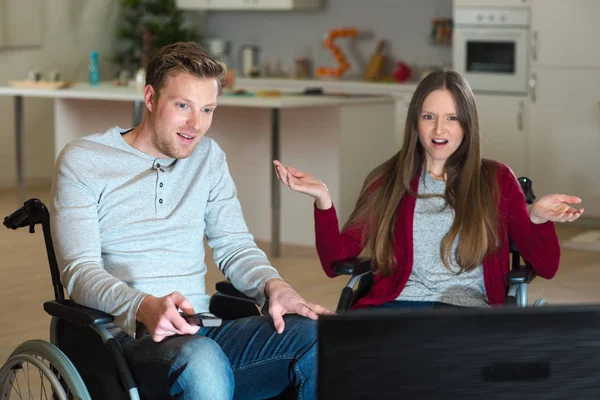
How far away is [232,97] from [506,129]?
6.60ft

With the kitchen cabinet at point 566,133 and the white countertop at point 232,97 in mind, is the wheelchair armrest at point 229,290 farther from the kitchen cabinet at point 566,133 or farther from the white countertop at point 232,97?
the kitchen cabinet at point 566,133

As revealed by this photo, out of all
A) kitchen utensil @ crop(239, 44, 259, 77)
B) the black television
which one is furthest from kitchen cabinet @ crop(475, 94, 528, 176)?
the black television

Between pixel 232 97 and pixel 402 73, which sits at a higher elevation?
pixel 402 73

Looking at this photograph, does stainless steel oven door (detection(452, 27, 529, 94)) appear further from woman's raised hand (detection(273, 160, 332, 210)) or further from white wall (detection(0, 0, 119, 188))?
woman's raised hand (detection(273, 160, 332, 210))

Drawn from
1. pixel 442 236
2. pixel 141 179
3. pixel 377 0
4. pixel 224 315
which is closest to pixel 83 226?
pixel 141 179

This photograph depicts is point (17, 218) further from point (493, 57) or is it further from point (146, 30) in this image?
point (146, 30)

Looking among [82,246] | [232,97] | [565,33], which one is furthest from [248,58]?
[82,246]

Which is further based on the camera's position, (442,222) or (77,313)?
(442,222)

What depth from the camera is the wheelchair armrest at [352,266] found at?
2355 mm

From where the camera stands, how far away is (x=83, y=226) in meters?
1.92

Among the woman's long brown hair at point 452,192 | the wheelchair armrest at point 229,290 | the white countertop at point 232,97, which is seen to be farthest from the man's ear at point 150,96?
the white countertop at point 232,97

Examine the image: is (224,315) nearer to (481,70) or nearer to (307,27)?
(481,70)

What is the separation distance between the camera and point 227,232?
2.17 m

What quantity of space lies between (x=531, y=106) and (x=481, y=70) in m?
0.46
